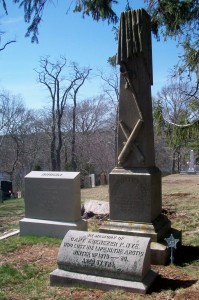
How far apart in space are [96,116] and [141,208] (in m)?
38.2

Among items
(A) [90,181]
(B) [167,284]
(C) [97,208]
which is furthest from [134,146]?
(A) [90,181]

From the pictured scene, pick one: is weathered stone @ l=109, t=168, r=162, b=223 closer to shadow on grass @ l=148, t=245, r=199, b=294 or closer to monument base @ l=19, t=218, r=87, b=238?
shadow on grass @ l=148, t=245, r=199, b=294

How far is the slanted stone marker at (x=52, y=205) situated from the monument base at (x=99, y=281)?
A: 106 inches

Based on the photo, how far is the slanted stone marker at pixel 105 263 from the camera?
4383mm

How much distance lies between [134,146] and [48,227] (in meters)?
2.89

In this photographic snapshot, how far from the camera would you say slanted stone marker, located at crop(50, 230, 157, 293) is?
4.38 meters

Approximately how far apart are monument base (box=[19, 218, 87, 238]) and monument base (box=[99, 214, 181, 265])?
162cm

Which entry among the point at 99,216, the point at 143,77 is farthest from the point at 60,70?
the point at 143,77

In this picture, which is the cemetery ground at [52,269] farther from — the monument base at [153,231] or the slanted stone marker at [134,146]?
the slanted stone marker at [134,146]

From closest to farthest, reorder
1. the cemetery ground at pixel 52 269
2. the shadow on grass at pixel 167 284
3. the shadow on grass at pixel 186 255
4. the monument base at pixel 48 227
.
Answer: the cemetery ground at pixel 52 269
the shadow on grass at pixel 167 284
the shadow on grass at pixel 186 255
the monument base at pixel 48 227

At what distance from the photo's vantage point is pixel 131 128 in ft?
20.0

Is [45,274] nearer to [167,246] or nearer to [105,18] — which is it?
[167,246]

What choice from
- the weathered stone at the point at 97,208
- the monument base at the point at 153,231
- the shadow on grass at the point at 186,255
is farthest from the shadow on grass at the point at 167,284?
the weathered stone at the point at 97,208

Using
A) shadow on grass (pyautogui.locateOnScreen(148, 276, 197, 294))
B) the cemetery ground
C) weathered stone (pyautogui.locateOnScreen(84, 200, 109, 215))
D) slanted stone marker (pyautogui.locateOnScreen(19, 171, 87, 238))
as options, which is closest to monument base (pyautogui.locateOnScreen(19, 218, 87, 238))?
slanted stone marker (pyautogui.locateOnScreen(19, 171, 87, 238))
